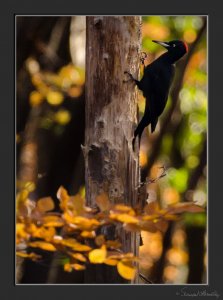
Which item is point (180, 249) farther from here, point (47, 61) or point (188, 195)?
point (47, 61)

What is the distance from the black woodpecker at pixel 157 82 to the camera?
329cm

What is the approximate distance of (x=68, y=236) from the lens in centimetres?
256

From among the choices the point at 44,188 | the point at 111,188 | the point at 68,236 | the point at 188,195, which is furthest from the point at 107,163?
the point at 188,195

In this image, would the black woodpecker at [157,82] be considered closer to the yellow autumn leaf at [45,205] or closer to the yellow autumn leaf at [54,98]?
the yellow autumn leaf at [45,205]

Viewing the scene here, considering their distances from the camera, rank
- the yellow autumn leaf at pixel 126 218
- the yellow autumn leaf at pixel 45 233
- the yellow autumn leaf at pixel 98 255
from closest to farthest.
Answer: the yellow autumn leaf at pixel 126 218, the yellow autumn leaf at pixel 98 255, the yellow autumn leaf at pixel 45 233

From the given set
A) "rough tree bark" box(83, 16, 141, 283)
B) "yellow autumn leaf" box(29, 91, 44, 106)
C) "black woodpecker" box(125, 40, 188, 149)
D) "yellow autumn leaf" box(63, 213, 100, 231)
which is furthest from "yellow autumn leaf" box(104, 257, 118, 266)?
"yellow autumn leaf" box(29, 91, 44, 106)

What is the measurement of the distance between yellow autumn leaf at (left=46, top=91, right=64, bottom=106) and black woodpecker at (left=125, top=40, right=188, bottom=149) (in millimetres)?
2431

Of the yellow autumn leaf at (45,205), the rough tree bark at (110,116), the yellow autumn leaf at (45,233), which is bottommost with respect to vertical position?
the yellow autumn leaf at (45,233)

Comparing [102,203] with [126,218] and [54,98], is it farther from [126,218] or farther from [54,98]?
[54,98]

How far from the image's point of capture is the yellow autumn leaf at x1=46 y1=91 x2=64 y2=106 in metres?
5.93

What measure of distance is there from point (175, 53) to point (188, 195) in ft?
8.23

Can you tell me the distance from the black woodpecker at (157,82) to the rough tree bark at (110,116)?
21cm

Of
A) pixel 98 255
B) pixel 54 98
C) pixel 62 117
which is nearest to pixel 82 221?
pixel 98 255

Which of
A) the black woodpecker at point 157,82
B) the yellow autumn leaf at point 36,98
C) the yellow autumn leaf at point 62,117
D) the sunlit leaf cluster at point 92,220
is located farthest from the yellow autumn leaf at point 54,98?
the sunlit leaf cluster at point 92,220
